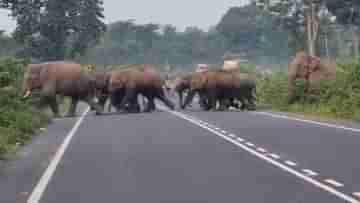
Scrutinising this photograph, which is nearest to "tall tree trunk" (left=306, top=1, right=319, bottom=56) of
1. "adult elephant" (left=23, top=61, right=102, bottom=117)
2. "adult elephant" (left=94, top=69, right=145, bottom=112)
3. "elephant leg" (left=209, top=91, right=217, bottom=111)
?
"elephant leg" (left=209, top=91, right=217, bottom=111)

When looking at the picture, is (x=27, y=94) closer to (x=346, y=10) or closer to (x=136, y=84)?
(x=136, y=84)

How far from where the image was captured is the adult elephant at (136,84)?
43.6m

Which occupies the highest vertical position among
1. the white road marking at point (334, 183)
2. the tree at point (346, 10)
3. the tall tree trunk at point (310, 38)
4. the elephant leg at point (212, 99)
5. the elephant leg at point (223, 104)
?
the tree at point (346, 10)


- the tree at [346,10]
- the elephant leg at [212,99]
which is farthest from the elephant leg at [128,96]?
the tree at [346,10]

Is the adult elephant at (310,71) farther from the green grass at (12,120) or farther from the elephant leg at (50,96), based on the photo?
the green grass at (12,120)

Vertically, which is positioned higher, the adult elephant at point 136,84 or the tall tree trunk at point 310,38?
the tall tree trunk at point 310,38

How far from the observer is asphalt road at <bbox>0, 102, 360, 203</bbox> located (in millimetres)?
12586

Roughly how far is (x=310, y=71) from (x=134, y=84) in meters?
8.86

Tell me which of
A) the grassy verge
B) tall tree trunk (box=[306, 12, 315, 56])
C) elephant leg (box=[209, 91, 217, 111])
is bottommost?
elephant leg (box=[209, 91, 217, 111])

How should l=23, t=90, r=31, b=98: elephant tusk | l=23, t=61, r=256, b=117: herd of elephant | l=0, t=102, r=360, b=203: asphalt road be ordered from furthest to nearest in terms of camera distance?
1. l=23, t=61, r=256, b=117: herd of elephant
2. l=23, t=90, r=31, b=98: elephant tusk
3. l=0, t=102, r=360, b=203: asphalt road

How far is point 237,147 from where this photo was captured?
19719 millimetres

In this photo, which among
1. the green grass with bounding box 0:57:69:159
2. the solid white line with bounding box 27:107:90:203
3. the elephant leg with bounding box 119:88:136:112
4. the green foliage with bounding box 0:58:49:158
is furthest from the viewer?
the elephant leg with bounding box 119:88:136:112

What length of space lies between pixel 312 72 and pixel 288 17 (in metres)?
25.9

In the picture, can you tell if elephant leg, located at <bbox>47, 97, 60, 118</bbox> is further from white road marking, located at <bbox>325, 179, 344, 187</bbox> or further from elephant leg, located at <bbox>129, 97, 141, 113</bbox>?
white road marking, located at <bbox>325, 179, 344, 187</bbox>
